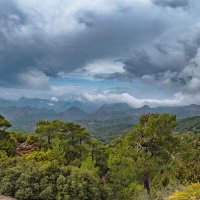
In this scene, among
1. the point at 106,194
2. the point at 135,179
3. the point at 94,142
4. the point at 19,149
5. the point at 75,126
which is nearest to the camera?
the point at 106,194

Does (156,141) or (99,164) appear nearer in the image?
(156,141)

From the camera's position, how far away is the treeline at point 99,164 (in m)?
29.4

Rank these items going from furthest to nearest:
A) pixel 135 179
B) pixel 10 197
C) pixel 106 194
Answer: pixel 135 179 → pixel 106 194 → pixel 10 197

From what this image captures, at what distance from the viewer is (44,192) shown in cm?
2900

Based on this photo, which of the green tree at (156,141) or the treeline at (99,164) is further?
the green tree at (156,141)

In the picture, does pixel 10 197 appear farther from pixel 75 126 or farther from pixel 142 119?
pixel 75 126

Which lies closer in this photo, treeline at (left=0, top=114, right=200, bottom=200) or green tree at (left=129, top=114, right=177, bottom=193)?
treeline at (left=0, top=114, right=200, bottom=200)

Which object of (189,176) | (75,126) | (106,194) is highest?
(75,126)

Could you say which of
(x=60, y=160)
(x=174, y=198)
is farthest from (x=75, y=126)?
(x=174, y=198)

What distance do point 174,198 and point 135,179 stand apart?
2773 cm

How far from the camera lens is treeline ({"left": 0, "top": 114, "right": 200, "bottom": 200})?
96.6 feet

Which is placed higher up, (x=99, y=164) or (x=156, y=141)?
(x=156, y=141)

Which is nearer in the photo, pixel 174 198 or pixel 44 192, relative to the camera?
pixel 174 198

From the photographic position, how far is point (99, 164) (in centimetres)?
6144
